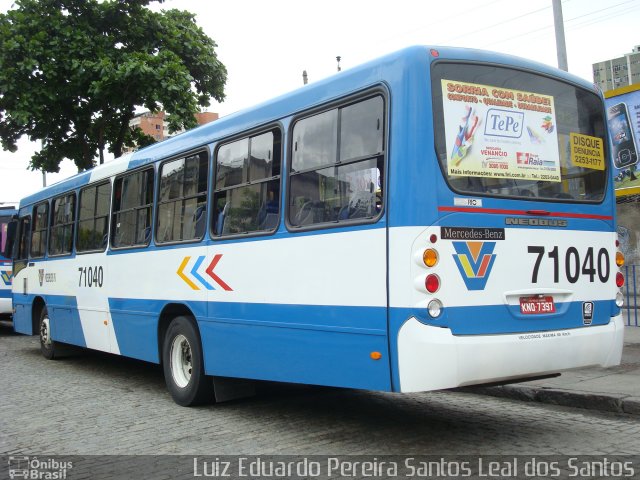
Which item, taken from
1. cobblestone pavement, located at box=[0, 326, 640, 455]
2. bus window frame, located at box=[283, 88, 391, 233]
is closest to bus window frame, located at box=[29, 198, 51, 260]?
cobblestone pavement, located at box=[0, 326, 640, 455]

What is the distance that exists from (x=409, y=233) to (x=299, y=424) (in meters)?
2.65

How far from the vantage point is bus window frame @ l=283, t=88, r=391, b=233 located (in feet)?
16.8

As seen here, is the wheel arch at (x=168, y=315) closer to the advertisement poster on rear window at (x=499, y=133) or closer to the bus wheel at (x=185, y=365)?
the bus wheel at (x=185, y=365)

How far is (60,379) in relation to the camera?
9.80 m

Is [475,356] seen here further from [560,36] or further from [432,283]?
[560,36]

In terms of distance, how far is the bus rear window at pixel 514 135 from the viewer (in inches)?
203

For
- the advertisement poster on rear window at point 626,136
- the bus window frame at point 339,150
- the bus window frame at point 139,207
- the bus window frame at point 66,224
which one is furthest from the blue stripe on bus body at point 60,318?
the advertisement poster on rear window at point 626,136

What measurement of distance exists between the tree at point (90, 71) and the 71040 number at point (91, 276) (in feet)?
24.5

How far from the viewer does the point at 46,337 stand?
38.9 ft

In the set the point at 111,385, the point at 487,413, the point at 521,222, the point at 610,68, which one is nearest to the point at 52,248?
the point at 111,385

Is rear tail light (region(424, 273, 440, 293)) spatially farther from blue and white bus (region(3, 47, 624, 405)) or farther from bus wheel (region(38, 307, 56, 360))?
bus wheel (region(38, 307, 56, 360))

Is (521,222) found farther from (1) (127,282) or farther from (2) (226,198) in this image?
(1) (127,282)

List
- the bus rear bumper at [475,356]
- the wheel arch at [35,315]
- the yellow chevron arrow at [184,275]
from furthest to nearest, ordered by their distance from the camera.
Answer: the wheel arch at [35,315]
the yellow chevron arrow at [184,275]
the bus rear bumper at [475,356]

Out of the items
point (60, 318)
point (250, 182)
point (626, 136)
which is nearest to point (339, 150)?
point (250, 182)
